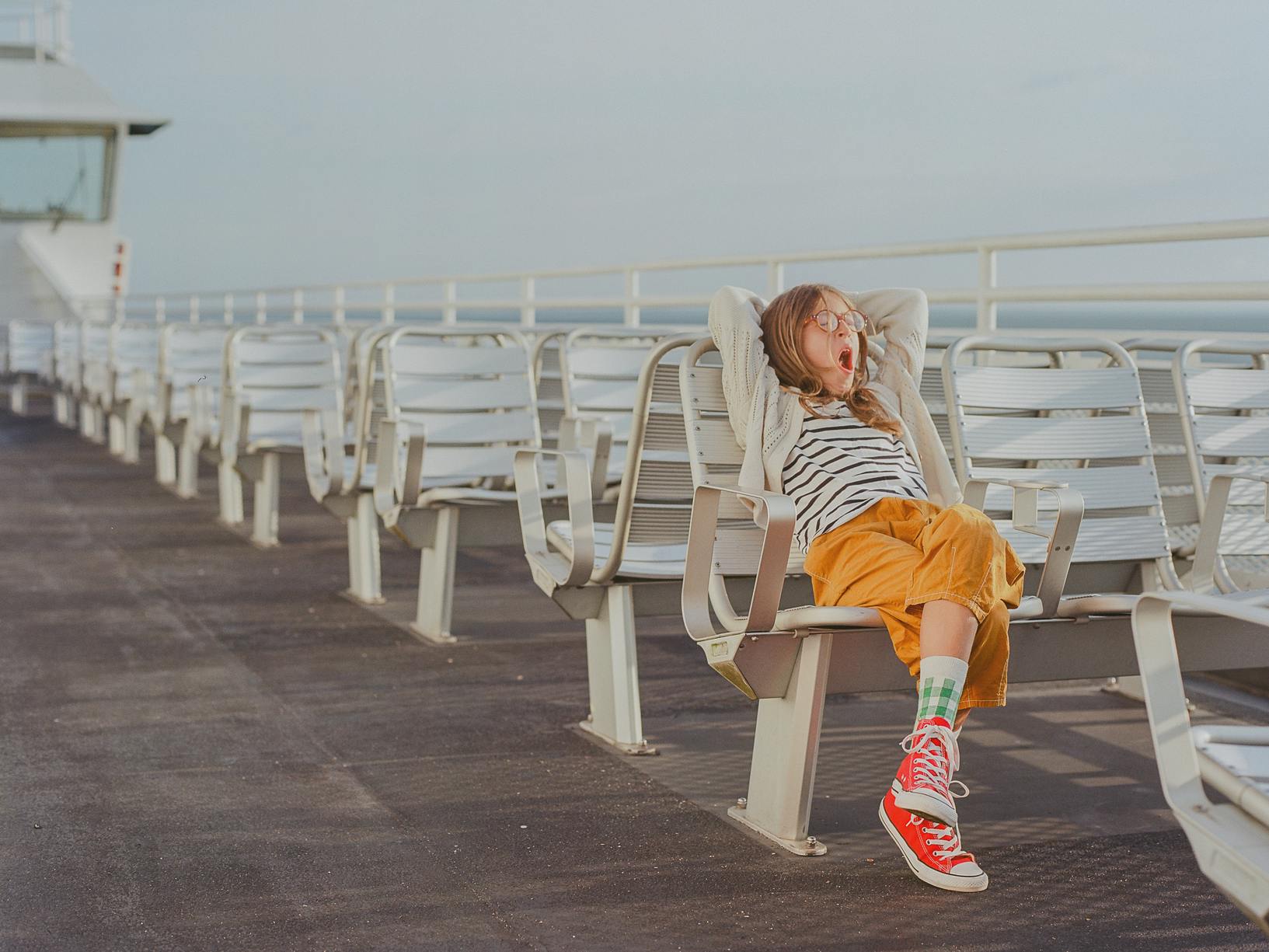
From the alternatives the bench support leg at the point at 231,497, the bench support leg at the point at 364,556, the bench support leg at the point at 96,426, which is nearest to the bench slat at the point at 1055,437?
the bench support leg at the point at 364,556

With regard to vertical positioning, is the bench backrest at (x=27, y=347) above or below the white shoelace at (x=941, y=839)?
below

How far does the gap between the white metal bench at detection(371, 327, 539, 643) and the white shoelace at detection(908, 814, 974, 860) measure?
8.19ft

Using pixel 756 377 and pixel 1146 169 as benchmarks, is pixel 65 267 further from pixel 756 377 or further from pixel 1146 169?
pixel 756 377

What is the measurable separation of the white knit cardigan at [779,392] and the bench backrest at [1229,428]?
2.94 ft

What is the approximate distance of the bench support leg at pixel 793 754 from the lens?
3.11 meters

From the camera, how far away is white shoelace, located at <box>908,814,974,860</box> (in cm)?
297

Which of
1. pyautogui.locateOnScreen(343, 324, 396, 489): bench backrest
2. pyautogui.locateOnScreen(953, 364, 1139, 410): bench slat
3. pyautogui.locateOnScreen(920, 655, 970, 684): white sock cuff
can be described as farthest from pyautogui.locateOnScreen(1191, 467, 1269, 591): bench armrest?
pyautogui.locateOnScreen(343, 324, 396, 489): bench backrest

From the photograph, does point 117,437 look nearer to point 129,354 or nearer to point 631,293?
point 129,354

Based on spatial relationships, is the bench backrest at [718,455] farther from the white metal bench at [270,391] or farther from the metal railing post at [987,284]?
the white metal bench at [270,391]

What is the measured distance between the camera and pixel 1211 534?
3.84m

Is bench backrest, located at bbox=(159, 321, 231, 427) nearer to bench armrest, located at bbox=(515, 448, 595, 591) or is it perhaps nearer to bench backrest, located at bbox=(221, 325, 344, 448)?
bench backrest, located at bbox=(221, 325, 344, 448)

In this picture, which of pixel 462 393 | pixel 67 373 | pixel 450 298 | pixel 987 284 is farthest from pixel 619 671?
pixel 67 373

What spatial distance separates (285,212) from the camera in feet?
105

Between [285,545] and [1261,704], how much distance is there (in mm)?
4792
